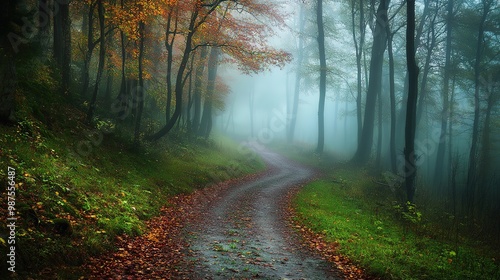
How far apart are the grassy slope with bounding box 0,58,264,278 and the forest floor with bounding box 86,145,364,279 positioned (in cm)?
61

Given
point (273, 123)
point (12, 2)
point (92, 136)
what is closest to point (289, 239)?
point (92, 136)

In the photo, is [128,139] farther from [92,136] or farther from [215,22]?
[215,22]

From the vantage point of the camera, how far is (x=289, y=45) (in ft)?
145

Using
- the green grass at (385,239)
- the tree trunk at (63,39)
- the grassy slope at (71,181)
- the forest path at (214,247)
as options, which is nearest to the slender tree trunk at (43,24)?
the grassy slope at (71,181)

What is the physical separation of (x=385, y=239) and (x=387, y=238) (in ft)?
0.58

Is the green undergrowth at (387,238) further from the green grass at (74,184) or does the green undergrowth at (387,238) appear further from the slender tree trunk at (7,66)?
the slender tree trunk at (7,66)

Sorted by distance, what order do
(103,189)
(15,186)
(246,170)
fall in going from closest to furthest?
1. (15,186)
2. (103,189)
3. (246,170)

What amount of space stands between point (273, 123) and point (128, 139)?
5977 cm

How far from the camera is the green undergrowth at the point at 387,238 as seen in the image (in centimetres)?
681

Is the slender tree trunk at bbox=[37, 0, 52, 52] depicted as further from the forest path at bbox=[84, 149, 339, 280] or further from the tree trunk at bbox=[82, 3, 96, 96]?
the forest path at bbox=[84, 149, 339, 280]

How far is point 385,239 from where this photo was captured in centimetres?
892

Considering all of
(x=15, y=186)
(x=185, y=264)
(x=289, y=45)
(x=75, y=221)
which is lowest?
(x=185, y=264)

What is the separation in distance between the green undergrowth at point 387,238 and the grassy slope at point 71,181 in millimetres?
5582

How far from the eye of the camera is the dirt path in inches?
257
